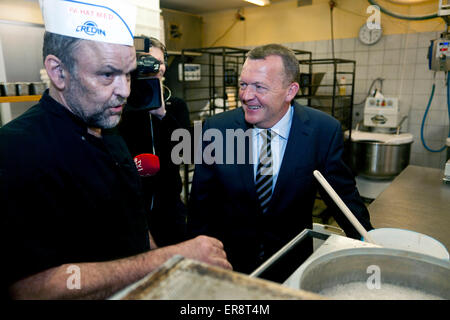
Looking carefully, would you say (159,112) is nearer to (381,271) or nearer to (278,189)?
(278,189)

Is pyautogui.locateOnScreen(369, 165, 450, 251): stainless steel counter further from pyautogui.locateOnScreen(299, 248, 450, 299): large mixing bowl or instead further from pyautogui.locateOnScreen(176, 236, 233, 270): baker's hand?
pyautogui.locateOnScreen(176, 236, 233, 270): baker's hand

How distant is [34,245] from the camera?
72 cm

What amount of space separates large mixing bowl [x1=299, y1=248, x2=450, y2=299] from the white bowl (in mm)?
324

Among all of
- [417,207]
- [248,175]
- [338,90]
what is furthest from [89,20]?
[338,90]

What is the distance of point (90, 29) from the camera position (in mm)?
931

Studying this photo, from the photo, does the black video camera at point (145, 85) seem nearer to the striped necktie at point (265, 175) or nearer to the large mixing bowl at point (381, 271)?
the striped necktie at point (265, 175)

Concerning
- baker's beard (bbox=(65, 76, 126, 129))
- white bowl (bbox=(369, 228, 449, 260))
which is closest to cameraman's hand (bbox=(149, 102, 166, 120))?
baker's beard (bbox=(65, 76, 126, 129))

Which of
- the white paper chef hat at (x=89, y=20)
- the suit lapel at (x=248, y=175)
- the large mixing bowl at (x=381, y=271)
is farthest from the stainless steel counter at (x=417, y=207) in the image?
the white paper chef hat at (x=89, y=20)

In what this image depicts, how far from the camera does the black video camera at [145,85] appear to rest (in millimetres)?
1483

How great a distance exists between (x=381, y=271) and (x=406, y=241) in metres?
0.45

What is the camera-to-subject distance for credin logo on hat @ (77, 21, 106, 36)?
3.02ft

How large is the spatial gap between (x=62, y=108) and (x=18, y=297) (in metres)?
0.53

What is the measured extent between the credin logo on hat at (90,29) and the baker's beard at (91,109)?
0.14 m
